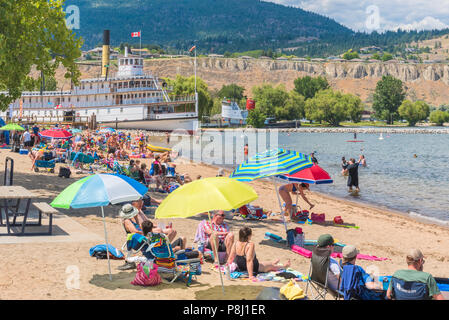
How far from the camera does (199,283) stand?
331 inches

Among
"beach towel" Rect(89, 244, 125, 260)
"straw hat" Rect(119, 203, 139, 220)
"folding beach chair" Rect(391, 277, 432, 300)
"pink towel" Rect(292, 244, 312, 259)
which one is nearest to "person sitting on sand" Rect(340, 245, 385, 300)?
"folding beach chair" Rect(391, 277, 432, 300)

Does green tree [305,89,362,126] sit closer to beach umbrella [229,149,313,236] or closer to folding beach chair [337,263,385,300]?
beach umbrella [229,149,313,236]

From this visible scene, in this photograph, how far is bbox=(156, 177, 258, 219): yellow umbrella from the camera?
7180mm

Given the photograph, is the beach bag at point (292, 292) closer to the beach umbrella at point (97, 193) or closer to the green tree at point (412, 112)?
the beach umbrella at point (97, 193)

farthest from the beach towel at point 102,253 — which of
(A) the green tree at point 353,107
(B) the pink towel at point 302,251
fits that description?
(A) the green tree at point 353,107

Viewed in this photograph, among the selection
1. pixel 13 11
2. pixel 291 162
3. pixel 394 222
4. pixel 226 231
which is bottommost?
pixel 394 222

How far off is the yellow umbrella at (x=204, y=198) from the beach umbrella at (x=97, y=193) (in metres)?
0.70

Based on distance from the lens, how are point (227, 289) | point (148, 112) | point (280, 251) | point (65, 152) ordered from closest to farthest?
point (227, 289)
point (280, 251)
point (65, 152)
point (148, 112)

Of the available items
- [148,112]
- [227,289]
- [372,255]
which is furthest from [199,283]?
[148,112]

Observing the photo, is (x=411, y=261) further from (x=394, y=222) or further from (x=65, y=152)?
(x=65, y=152)

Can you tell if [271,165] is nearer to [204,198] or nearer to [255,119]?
[204,198]

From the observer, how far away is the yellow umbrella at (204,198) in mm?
7180

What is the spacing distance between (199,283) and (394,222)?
35.7 feet

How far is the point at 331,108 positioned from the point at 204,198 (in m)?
163
